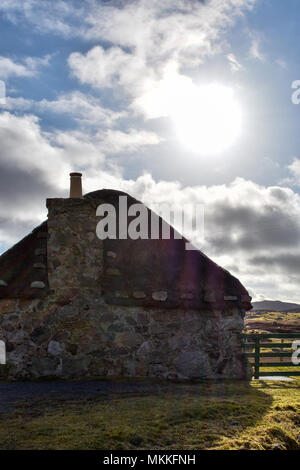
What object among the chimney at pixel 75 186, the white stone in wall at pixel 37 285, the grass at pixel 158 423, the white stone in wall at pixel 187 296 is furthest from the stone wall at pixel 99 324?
the grass at pixel 158 423

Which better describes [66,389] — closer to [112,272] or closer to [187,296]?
[112,272]

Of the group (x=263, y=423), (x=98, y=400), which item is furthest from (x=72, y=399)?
(x=263, y=423)

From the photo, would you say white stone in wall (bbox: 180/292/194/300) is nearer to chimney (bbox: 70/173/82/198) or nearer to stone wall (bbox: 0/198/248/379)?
stone wall (bbox: 0/198/248/379)

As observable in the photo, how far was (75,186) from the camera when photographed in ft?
43.2

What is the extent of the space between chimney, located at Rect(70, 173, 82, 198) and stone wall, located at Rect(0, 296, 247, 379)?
123 inches

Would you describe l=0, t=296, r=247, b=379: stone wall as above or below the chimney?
below

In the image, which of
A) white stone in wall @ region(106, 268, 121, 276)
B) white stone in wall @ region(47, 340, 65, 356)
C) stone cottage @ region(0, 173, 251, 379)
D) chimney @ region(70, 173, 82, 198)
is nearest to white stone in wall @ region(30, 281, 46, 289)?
stone cottage @ region(0, 173, 251, 379)

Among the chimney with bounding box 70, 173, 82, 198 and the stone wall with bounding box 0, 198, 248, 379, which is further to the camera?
the chimney with bounding box 70, 173, 82, 198

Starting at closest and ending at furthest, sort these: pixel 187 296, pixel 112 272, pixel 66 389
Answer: pixel 66 389, pixel 187 296, pixel 112 272

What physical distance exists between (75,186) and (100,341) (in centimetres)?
456

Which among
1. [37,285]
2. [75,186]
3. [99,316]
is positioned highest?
[75,186]

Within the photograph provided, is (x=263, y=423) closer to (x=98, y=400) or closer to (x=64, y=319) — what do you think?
(x=98, y=400)

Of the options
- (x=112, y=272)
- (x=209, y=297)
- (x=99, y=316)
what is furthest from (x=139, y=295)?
(x=209, y=297)

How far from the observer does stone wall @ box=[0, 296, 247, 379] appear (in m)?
11.2
